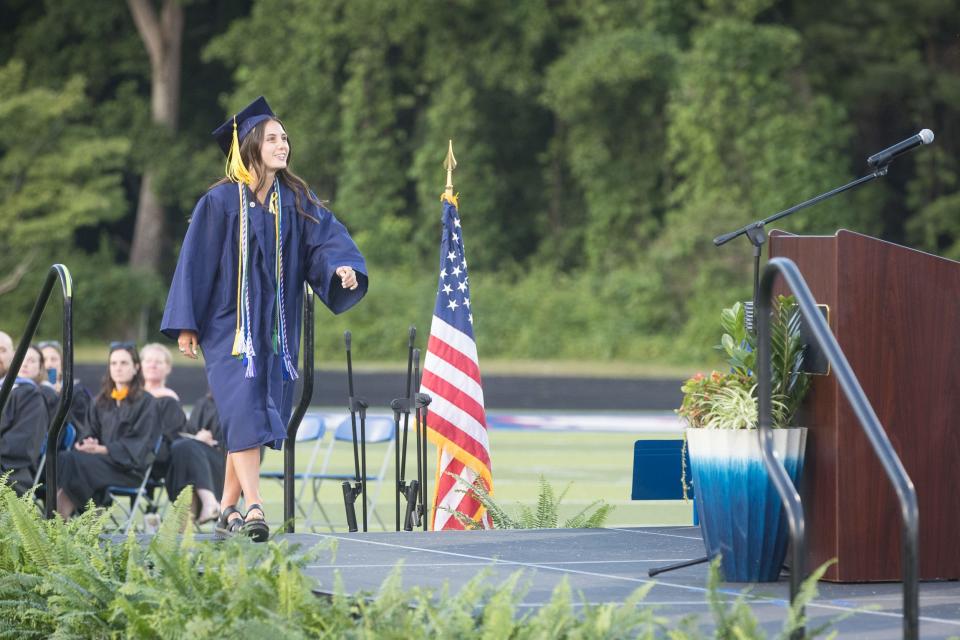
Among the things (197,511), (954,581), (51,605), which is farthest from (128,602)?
(197,511)

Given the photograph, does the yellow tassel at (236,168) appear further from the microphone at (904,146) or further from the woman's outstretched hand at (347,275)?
the microphone at (904,146)

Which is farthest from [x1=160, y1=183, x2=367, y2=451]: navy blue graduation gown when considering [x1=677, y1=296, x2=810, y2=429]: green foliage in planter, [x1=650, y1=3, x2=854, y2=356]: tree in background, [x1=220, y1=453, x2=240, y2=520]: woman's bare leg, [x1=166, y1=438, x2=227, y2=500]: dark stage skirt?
[x1=650, y1=3, x2=854, y2=356]: tree in background

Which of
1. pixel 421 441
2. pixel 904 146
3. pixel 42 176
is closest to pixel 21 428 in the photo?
pixel 421 441

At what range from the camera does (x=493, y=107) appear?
39375 mm

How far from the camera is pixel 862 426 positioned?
476 centimetres

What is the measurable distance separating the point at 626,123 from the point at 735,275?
6.69 meters

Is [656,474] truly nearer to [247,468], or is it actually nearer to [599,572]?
[599,572]

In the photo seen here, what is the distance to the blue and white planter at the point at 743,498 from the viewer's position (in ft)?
18.6

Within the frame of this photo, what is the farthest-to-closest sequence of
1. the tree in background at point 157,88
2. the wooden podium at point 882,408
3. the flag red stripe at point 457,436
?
the tree in background at point 157,88
the flag red stripe at point 457,436
the wooden podium at point 882,408

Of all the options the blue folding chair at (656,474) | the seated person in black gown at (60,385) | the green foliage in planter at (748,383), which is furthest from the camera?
the seated person in black gown at (60,385)

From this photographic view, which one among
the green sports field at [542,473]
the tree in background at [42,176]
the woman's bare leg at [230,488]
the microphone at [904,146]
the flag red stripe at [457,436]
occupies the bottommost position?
the green sports field at [542,473]

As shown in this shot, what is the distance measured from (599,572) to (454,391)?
3.35 m

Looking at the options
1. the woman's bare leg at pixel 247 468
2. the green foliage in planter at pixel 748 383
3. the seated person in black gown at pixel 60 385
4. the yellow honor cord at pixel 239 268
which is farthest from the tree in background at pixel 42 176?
the green foliage in planter at pixel 748 383

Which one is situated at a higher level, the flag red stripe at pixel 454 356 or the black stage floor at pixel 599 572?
the flag red stripe at pixel 454 356
